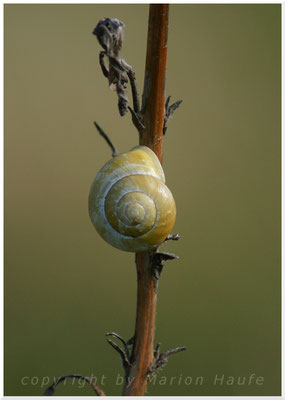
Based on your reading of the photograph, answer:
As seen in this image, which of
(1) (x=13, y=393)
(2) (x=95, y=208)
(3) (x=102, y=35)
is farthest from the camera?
(1) (x=13, y=393)

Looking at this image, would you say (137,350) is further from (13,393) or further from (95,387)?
(13,393)

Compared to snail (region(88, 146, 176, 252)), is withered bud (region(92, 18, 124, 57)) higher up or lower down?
higher up

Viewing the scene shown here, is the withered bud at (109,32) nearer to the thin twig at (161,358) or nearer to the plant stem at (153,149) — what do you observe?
the plant stem at (153,149)

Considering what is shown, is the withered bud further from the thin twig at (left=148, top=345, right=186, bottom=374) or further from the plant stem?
the thin twig at (left=148, top=345, right=186, bottom=374)

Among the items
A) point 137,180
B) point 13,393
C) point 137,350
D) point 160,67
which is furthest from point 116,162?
point 13,393

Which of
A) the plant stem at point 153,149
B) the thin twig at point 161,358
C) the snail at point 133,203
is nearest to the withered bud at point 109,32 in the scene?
the plant stem at point 153,149

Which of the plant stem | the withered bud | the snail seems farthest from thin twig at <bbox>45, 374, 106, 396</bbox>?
the withered bud
